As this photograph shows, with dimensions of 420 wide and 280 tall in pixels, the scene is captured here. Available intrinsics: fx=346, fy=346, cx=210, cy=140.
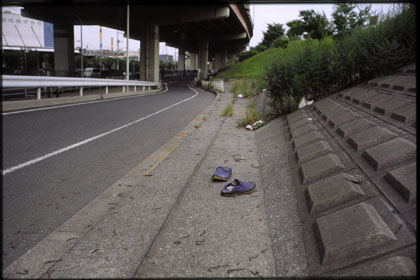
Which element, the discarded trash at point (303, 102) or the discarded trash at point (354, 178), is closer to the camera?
the discarded trash at point (354, 178)

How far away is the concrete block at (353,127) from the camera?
16.0 ft

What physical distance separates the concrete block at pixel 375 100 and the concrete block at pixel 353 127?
3.26ft

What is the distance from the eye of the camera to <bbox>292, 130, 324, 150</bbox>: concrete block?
5.27 metres

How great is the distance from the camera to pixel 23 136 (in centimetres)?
740

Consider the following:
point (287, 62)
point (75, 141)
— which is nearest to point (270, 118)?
point (287, 62)

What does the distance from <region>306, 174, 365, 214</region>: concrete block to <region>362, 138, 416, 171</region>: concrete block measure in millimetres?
387

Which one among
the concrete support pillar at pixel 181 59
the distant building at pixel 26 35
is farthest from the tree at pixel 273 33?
the distant building at pixel 26 35

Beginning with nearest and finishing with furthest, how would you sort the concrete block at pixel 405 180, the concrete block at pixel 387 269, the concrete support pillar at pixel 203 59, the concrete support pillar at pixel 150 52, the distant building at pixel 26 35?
the concrete block at pixel 387 269 → the concrete block at pixel 405 180 → the concrete support pillar at pixel 150 52 → the concrete support pillar at pixel 203 59 → the distant building at pixel 26 35

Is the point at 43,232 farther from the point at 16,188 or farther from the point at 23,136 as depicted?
the point at 23,136

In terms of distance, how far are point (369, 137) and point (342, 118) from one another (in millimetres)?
1737

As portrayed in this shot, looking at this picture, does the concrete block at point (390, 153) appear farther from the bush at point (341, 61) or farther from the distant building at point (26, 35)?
the distant building at point (26, 35)

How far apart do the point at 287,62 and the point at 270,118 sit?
1.70 metres

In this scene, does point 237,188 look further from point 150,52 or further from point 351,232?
point 150,52

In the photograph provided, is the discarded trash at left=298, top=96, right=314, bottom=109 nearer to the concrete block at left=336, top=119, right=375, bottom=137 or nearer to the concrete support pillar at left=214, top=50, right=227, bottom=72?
the concrete block at left=336, top=119, right=375, bottom=137
